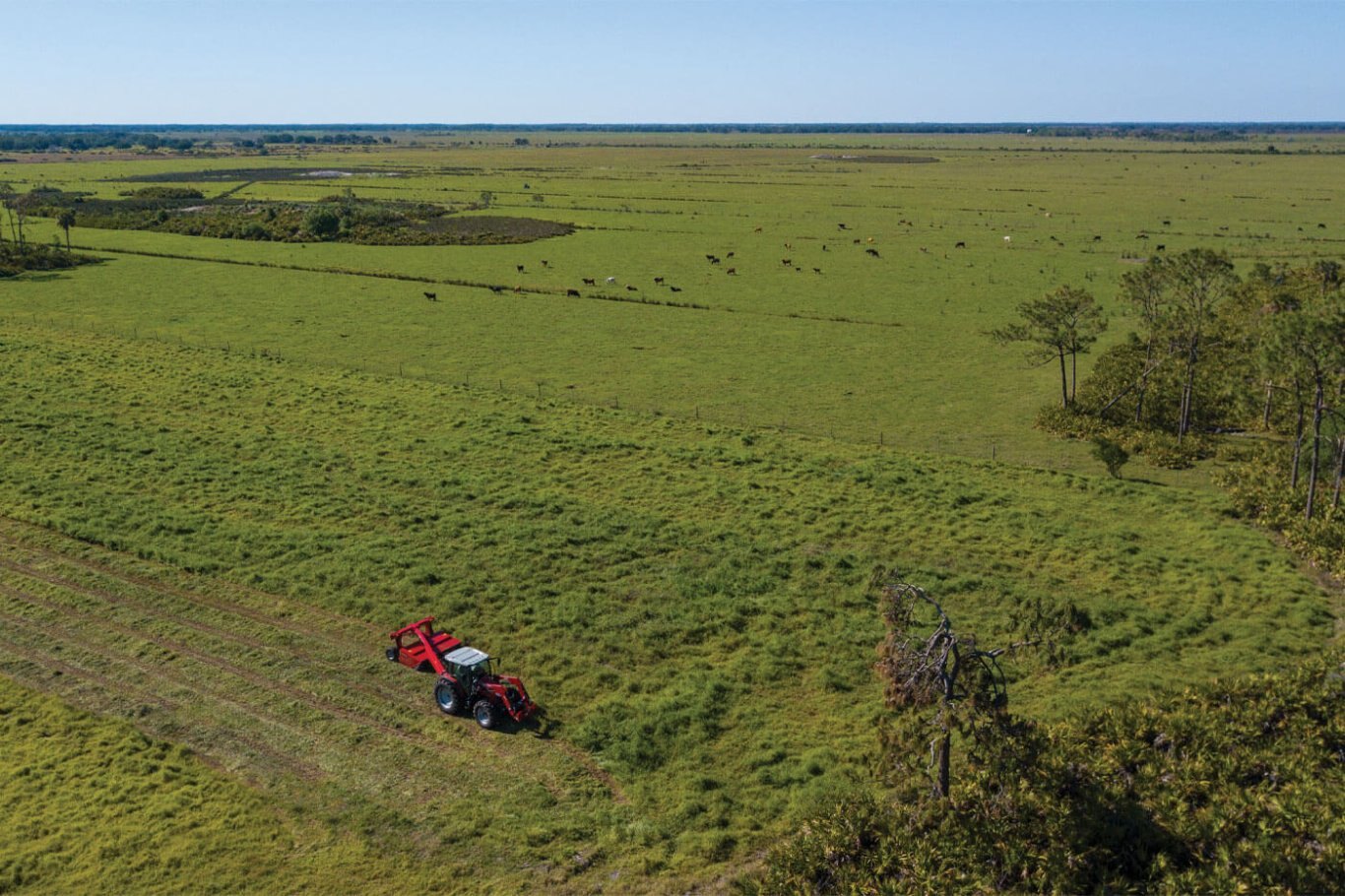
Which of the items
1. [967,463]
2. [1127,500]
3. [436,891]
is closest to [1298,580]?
[1127,500]

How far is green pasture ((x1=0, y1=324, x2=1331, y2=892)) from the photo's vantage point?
918 inches

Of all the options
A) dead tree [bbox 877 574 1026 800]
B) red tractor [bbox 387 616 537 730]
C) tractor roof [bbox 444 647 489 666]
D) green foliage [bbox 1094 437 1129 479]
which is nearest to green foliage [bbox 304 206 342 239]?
green foliage [bbox 1094 437 1129 479]

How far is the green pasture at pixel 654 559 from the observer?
2332cm

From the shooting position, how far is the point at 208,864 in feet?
64.4

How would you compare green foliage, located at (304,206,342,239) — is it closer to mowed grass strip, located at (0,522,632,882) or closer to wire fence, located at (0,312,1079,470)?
wire fence, located at (0,312,1079,470)

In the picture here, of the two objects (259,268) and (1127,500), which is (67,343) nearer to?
(259,268)

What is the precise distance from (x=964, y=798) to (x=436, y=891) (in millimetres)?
10700

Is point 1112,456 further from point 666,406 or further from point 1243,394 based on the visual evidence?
point 666,406

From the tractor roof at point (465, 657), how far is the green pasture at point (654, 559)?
59.2 inches

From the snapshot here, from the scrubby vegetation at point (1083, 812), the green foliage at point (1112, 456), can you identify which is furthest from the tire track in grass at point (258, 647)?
the green foliage at point (1112, 456)

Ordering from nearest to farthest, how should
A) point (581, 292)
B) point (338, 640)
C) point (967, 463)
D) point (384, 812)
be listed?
point (384, 812), point (338, 640), point (967, 463), point (581, 292)

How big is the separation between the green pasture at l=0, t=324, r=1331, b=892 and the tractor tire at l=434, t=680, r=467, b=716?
82 cm

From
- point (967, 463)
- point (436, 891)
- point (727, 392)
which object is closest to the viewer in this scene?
point (436, 891)

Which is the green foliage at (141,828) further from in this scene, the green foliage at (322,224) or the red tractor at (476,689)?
the green foliage at (322,224)
